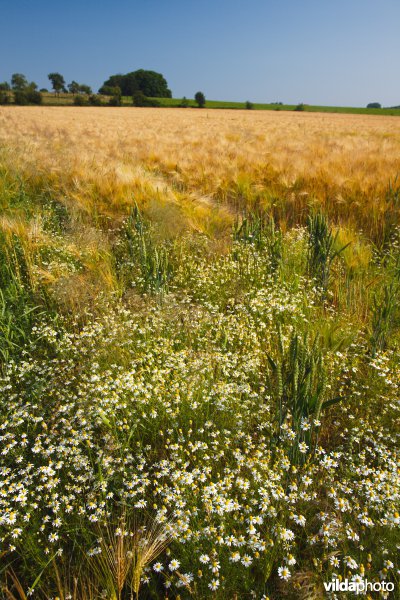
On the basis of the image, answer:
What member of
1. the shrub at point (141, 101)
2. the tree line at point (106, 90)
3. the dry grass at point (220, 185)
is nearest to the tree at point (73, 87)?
the tree line at point (106, 90)

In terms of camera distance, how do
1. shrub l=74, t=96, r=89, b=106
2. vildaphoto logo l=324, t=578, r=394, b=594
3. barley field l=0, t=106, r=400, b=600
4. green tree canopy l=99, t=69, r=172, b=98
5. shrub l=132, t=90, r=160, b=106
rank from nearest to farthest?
vildaphoto logo l=324, t=578, r=394, b=594 < barley field l=0, t=106, r=400, b=600 < shrub l=74, t=96, r=89, b=106 < shrub l=132, t=90, r=160, b=106 < green tree canopy l=99, t=69, r=172, b=98

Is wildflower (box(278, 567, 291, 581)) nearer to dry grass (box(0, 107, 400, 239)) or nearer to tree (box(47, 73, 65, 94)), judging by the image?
dry grass (box(0, 107, 400, 239))

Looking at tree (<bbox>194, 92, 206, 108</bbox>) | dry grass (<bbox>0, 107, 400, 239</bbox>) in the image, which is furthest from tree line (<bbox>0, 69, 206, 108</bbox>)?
dry grass (<bbox>0, 107, 400, 239</bbox>)

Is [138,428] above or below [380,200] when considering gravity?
below

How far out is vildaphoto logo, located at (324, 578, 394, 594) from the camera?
5.01ft

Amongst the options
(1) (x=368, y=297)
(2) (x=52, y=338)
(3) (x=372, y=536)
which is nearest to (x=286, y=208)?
(1) (x=368, y=297)

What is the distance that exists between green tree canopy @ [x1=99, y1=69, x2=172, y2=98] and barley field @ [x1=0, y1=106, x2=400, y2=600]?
110 m

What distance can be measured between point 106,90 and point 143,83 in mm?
15535

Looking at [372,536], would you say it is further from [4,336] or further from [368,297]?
[4,336]

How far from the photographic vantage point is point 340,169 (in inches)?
243

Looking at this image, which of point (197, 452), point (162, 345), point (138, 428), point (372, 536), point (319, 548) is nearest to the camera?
point (372, 536)

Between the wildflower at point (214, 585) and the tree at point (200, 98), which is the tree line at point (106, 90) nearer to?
the tree at point (200, 98)

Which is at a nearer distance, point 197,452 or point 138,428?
point 197,452

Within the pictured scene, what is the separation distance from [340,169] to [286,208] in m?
1.13
